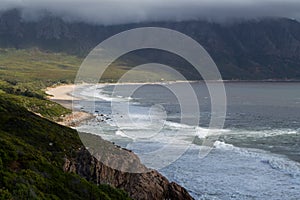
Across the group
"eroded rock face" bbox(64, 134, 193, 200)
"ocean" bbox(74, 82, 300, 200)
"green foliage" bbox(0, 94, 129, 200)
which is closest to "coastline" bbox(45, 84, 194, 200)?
"eroded rock face" bbox(64, 134, 193, 200)

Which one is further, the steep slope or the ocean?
the ocean

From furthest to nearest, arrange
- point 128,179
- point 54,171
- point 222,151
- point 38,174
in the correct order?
1. point 222,151
2. point 128,179
3. point 54,171
4. point 38,174

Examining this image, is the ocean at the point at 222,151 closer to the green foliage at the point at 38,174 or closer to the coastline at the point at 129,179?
the coastline at the point at 129,179

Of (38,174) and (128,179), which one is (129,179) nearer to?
(128,179)

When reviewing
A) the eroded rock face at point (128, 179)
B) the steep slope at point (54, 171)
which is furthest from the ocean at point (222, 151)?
the steep slope at point (54, 171)

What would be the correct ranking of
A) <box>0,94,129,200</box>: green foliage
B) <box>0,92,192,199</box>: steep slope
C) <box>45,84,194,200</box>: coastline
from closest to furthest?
<box>0,94,129,200</box>: green foliage
<box>0,92,192,199</box>: steep slope
<box>45,84,194,200</box>: coastline

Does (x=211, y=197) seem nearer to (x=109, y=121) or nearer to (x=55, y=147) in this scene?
(x=55, y=147)

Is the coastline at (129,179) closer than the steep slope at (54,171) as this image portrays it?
No

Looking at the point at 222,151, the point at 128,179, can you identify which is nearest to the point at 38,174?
the point at 128,179

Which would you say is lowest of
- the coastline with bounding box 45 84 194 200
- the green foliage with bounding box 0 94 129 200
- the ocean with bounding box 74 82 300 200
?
the ocean with bounding box 74 82 300 200

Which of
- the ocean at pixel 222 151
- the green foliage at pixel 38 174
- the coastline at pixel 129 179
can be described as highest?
the green foliage at pixel 38 174

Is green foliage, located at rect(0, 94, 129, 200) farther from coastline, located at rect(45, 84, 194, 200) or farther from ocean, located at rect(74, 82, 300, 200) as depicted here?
ocean, located at rect(74, 82, 300, 200)

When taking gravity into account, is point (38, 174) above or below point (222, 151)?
above

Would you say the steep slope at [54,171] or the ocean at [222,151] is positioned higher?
the steep slope at [54,171]
